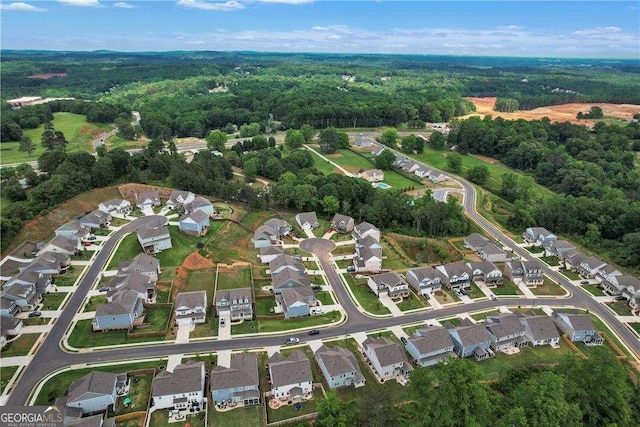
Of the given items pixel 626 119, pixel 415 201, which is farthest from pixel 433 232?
pixel 626 119

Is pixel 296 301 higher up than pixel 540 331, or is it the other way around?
pixel 296 301

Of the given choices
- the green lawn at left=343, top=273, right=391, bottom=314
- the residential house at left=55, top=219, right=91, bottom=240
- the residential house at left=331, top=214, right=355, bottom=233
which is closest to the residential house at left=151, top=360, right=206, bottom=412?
the green lawn at left=343, top=273, right=391, bottom=314

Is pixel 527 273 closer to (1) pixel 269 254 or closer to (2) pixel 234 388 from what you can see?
(1) pixel 269 254

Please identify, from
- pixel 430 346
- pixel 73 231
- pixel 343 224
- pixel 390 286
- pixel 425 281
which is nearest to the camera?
pixel 430 346

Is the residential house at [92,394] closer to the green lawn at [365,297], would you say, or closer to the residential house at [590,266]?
the green lawn at [365,297]

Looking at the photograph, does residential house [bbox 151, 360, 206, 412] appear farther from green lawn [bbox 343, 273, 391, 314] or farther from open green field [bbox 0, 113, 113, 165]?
open green field [bbox 0, 113, 113, 165]

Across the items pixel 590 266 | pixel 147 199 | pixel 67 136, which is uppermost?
pixel 67 136

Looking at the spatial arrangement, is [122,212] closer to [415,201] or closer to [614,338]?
[415,201]

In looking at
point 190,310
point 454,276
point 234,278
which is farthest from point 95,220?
point 454,276
